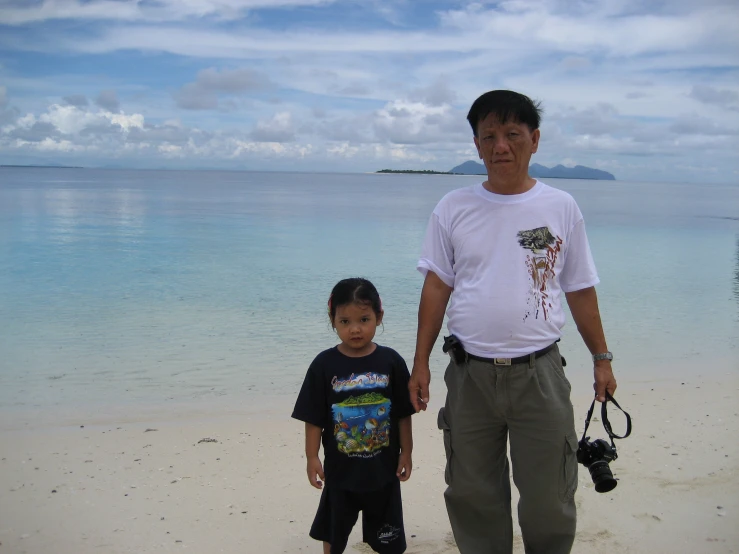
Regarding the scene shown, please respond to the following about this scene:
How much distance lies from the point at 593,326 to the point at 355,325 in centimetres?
99

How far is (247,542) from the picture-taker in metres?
3.56

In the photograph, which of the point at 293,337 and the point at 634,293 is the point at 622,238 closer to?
the point at 634,293

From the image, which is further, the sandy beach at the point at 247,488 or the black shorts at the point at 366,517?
the sandy beach at the point at 247,488

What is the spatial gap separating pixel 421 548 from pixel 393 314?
7.21 meters

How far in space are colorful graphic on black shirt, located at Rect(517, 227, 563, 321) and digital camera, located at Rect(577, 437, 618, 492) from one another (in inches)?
25.6

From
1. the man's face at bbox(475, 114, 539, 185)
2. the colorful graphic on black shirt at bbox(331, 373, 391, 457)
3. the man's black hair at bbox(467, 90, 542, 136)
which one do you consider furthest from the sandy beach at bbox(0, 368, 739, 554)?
the man's black hair at bbox(467, 90, 542, 136)

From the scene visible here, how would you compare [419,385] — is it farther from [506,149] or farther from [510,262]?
[506,149]

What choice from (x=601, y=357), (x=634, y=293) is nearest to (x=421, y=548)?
(x=601, y=357)

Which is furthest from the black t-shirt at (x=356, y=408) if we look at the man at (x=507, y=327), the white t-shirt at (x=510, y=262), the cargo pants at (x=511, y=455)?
the white t-shirt at (x=510, y=262)

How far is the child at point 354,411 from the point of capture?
2822 mm

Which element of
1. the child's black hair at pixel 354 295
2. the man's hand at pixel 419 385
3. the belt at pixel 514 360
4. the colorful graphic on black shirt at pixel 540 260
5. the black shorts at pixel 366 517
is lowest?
the black shorts at pixel 366 517

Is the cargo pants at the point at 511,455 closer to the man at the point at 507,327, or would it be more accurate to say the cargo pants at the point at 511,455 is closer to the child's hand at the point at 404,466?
the man at the point at 507,327

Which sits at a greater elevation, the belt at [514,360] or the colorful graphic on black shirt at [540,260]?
the colorful graphic on black shirt at [540,260]

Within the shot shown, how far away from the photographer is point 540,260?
2.66 m
